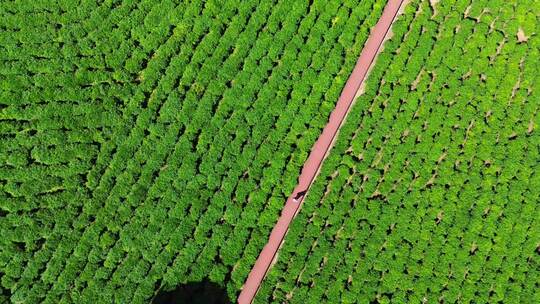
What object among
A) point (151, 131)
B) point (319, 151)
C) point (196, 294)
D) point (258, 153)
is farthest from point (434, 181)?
point (151, 131)

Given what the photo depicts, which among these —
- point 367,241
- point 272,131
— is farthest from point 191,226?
point 367,241

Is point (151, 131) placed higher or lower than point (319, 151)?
lower

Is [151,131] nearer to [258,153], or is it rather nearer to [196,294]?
[258,153]

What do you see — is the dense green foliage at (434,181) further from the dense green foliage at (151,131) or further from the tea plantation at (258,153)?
the dense green foliage at (151,131)

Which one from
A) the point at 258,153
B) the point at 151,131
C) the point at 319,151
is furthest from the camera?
the point at 319,151

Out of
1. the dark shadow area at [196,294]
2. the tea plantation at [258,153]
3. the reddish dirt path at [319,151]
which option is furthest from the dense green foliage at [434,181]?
the dark shadow area at [196,294]

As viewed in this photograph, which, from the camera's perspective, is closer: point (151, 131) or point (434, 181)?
point (151, 131)

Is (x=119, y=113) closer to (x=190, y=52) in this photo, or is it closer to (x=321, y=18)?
(x=190, y=52)
